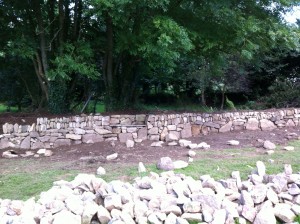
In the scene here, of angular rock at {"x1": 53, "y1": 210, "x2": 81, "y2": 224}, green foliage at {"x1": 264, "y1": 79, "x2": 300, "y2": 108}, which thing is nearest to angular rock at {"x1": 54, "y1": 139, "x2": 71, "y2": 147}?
angular rock at {"x1": 53, "y1": 210, "x2": 81, "y2": 224}

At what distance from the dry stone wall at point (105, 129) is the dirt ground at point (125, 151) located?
9.2 inches

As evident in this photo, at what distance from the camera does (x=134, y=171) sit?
4695 mm

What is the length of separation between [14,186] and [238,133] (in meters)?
4.87

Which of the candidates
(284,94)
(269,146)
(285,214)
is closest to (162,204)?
(285,214)

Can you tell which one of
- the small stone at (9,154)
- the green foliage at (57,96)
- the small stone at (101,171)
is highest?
the green foliage at (57,96)

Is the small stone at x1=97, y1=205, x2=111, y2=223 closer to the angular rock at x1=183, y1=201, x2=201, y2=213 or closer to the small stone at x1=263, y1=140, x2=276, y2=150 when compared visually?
the angular rock at x1=183, y1=201, x2=201, y2=213

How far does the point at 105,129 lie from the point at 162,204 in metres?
3.92

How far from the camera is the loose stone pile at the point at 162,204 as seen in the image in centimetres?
303

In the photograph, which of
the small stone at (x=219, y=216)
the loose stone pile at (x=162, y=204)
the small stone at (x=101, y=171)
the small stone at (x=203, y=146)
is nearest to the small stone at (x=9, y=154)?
the small stone at (x=101, y=171)

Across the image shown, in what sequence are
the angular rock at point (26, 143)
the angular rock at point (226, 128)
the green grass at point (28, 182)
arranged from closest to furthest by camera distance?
the green grass at point (28, 182) → the angular rock at point (26, 143) → the angular rock at point (226, 128)

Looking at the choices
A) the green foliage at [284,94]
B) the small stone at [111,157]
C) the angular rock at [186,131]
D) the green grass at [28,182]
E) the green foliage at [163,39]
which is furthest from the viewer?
the green foliage at [284,94]

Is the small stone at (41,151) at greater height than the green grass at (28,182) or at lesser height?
greater

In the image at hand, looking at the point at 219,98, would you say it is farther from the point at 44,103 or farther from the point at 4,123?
the point at 4,123

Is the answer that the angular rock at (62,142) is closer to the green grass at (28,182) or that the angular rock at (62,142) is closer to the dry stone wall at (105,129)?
the dry stone wall at (105,129)
